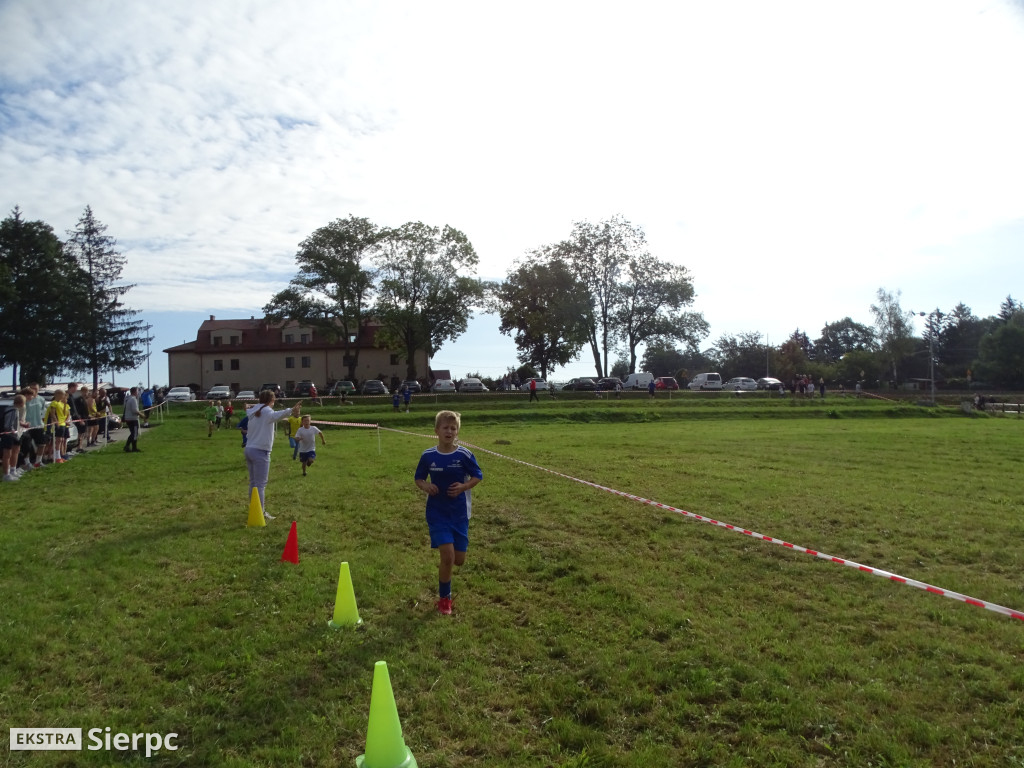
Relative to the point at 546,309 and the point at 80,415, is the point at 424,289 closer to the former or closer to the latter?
the point at 546,309

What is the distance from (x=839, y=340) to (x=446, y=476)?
429 feet

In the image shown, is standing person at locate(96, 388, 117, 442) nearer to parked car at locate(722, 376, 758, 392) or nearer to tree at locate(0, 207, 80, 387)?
tree at locate(0, 207, 80, 387)

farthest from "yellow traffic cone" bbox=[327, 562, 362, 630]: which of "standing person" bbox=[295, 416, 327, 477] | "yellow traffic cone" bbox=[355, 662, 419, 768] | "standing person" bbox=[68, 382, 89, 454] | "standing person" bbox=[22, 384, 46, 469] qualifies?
"standing person" bbox=[68, 382, 89, 454]

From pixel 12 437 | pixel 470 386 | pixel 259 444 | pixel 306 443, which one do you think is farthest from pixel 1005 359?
pixel 12 437

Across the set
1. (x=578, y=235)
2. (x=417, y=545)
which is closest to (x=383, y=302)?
(x=578, y=235)

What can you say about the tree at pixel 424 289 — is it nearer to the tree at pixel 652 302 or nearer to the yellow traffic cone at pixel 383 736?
the tree at pixel 652 302

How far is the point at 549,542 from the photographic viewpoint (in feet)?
26.8

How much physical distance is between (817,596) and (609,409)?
107 ft

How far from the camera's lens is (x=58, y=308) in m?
55.0

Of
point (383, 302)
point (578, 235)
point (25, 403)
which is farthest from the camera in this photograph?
point (578, 235)

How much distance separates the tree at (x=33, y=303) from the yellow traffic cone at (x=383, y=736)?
204 ft

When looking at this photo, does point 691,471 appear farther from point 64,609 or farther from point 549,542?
point 64,609

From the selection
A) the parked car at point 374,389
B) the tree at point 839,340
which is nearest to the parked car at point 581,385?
the parked car at point 374,389

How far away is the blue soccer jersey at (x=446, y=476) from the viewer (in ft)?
19.6
